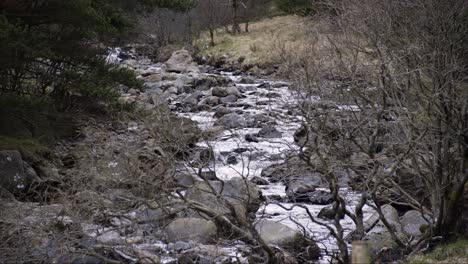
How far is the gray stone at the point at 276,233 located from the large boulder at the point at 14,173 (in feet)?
11.2

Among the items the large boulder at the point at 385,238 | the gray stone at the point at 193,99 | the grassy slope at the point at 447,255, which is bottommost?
the gray stone at the point at 193,99

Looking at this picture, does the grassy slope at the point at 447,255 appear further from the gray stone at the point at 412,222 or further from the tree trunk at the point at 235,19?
the tree trunk at the point at 235,19

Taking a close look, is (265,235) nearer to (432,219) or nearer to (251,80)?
(432,219)

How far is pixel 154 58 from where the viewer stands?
35.4m

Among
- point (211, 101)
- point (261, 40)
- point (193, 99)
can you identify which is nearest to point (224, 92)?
point (193, 99)

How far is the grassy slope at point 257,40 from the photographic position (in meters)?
29.2

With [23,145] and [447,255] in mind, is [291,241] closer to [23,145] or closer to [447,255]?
[447,255]

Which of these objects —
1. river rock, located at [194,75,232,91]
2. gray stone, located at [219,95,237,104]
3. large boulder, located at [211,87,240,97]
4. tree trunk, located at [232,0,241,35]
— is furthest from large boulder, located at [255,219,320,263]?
tree trunk, located at [232,0,241,35]

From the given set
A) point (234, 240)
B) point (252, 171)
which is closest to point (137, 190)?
point (234, 240)

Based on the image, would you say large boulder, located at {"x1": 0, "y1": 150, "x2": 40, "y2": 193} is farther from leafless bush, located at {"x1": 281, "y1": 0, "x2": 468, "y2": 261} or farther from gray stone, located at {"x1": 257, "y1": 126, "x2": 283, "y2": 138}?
gray stone, located at {"x1": 257, "y1": 126, "x2": 283, "y2": 138}

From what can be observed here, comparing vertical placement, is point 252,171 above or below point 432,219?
below

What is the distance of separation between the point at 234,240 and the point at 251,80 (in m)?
18.1

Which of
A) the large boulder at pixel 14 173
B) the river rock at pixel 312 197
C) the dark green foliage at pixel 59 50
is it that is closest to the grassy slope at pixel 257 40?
the dark green foliage at pixel 59 50

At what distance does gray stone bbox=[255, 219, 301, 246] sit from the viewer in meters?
8.37
